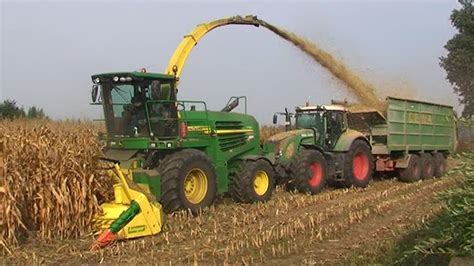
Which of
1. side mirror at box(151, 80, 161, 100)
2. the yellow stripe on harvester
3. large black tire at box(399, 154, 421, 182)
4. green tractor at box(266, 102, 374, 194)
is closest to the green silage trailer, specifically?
large black tire at box(399, 154, 421, 182)

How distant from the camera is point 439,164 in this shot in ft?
52.5

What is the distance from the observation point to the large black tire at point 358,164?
12672 millimetres

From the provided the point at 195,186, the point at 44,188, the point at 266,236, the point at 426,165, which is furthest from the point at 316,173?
the point at 44,188

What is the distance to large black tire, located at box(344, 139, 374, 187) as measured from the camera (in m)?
12.7

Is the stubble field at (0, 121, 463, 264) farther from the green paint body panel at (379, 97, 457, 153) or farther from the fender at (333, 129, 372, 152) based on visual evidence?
the green paint body panel at (379, 97, 457, 153)

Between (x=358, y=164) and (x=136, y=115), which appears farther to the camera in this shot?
(x=358, y=164)

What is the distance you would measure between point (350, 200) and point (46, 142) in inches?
236

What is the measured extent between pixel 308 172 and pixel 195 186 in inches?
133

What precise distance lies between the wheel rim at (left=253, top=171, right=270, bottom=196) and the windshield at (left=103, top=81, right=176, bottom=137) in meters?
2.39

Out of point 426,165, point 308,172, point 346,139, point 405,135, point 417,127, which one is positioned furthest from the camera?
point 426,165

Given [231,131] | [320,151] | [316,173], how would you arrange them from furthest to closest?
1. [320,151]
2. [316,173]
3. [231,131]

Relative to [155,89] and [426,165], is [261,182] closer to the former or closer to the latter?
[155,89]

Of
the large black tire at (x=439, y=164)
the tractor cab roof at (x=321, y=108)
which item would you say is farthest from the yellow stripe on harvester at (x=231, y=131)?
the large black tire at (x=439, y=164)

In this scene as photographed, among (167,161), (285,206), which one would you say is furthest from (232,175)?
(167,161)
